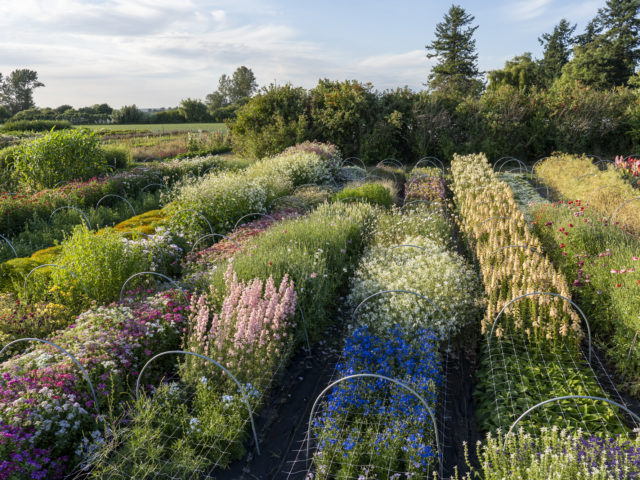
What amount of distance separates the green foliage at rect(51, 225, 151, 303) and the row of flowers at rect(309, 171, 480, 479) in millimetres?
2995

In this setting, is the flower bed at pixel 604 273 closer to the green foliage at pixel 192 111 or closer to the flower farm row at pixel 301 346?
the flower farm row at pixel 301 346

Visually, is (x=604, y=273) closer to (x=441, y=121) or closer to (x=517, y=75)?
(x=441, y=121)

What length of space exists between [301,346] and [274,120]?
522 inches

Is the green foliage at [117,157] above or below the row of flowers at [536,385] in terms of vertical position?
above

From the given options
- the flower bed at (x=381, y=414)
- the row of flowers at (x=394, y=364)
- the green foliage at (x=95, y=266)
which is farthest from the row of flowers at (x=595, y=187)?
the green foliage at (x=95, y=266)

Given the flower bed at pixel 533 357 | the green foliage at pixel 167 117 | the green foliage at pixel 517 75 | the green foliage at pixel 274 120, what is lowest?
the flower bed at pixel 533 357

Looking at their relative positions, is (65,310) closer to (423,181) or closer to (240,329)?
(240,329)

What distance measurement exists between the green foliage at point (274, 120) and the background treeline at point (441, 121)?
1.5 inches

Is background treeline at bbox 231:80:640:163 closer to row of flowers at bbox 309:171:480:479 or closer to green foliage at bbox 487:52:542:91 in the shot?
row of flowers at bbox 309:171:480:479

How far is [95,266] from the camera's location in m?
4.90

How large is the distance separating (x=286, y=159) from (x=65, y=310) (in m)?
7.71

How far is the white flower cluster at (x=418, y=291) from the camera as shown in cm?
446

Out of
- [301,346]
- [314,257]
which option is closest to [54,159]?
[314,257]

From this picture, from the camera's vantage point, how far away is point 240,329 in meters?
3.69
